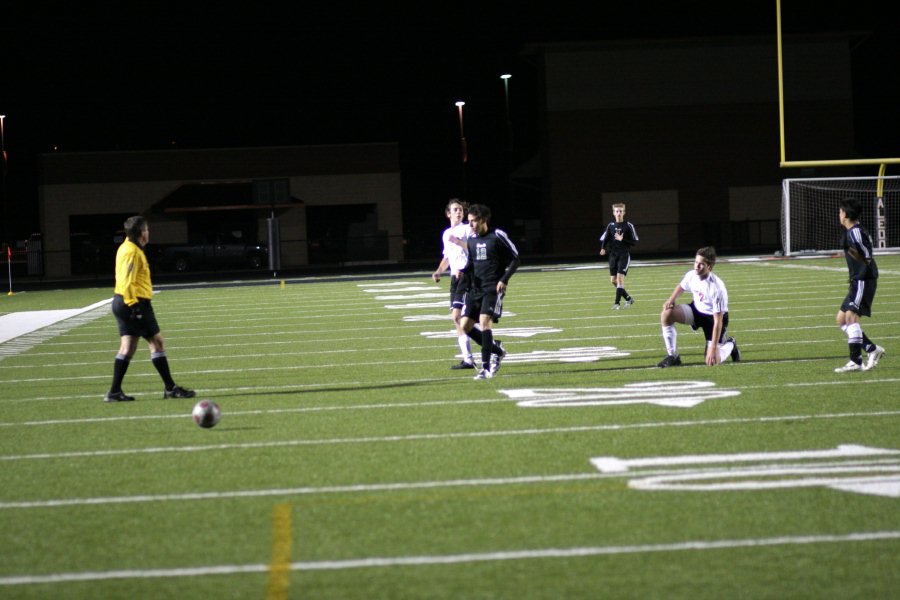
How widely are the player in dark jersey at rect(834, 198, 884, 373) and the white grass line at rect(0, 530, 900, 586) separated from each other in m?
5.92

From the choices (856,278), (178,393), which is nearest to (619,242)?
(856,278)

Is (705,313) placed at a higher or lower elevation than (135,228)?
lower

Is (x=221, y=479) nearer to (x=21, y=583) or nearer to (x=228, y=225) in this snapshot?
(x=21, y=583)

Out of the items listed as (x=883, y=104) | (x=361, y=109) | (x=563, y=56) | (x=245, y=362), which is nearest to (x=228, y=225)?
(x=563, y=56)

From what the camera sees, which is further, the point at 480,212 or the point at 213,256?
the point at 213,256

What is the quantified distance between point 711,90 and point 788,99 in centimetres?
327

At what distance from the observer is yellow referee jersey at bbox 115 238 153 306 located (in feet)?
35.9

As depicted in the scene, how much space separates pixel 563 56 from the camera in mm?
52344

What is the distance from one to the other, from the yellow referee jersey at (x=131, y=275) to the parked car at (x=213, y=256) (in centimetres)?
3790

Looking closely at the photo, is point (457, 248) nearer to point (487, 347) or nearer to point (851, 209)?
point (487, 347)

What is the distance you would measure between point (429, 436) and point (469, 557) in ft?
10.6

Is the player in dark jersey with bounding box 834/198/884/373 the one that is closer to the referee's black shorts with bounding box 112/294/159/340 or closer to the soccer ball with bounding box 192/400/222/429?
the soccer ball with bounding box 192/400/222/429

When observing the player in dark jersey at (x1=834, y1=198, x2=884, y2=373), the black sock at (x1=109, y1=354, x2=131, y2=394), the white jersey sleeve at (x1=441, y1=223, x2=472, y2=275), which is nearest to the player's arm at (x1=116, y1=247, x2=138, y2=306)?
the black sock at (x1=109, y1=354, x2=131, y2=394)

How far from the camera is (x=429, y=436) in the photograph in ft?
28.6
